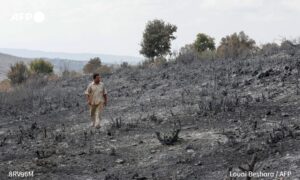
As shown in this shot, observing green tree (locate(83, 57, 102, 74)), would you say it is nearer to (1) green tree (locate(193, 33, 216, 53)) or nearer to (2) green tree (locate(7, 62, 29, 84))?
(2) green tree (locate(7, 62, 29, 84))

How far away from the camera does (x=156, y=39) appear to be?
45.8 m

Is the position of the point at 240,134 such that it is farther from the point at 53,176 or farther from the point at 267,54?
the point at 267,54

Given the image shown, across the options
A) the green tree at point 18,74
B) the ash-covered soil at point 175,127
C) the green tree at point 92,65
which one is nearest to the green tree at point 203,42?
the green tree at point 92,65

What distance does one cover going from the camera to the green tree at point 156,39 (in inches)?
1799

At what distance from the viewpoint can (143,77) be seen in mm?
24578

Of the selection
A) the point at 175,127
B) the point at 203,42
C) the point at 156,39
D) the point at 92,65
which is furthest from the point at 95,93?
the point at 92,65

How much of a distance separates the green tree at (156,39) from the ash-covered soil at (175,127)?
23008mm

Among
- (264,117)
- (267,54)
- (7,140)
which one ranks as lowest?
(7,140)

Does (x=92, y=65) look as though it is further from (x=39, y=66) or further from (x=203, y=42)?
(x=203, y=42)

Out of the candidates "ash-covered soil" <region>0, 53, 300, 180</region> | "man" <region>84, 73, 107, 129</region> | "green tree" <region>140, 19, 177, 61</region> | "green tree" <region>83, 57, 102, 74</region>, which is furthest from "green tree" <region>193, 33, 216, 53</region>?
"man" <region>84, 73, 107, 129</region>

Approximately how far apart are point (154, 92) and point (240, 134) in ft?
30.3

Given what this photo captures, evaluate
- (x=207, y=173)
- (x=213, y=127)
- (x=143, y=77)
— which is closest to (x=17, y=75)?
(x=143, y=77)

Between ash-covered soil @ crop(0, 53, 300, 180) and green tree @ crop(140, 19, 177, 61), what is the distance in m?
23.0

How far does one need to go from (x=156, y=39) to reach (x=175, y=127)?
3365 cm
